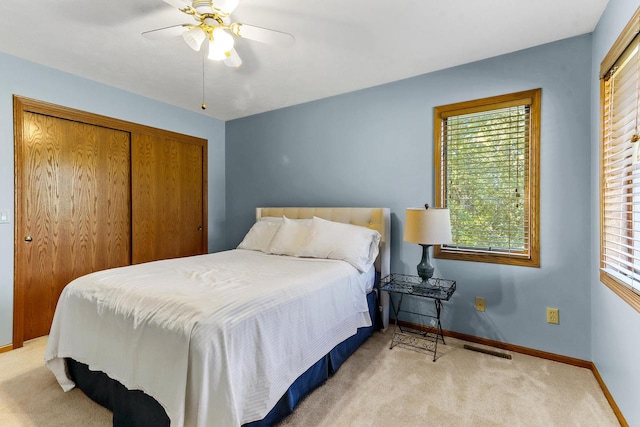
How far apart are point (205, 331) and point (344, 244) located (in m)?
1.57

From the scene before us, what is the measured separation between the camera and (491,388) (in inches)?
78.3

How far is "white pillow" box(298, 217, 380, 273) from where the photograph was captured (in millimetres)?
2627

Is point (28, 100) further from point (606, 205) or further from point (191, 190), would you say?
point (606, 205)

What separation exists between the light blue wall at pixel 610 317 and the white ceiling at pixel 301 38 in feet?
0.76

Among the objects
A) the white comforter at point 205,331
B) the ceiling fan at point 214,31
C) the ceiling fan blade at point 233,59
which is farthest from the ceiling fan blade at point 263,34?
the white comforter at point 205,331

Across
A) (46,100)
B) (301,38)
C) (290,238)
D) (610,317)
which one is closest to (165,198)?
A: (46,100)

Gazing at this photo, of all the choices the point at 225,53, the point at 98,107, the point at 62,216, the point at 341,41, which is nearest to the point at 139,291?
the point at 225,53

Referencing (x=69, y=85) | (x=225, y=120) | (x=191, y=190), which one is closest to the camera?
(x=69, y=85)

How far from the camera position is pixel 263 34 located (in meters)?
1.89

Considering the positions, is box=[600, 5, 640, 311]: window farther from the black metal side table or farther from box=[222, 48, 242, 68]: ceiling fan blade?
box=[222, 48, 242, 68]: ceiling fan blade

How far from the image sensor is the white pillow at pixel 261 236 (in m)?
3.24

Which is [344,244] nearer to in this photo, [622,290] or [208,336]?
[208,336]

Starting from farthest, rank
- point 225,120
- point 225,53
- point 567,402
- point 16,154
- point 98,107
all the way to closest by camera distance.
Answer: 1. point 225,120
2. point 98,107
3. point 16,154
4. point 225,53
5. point 567,402

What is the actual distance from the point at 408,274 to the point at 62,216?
3386mm
